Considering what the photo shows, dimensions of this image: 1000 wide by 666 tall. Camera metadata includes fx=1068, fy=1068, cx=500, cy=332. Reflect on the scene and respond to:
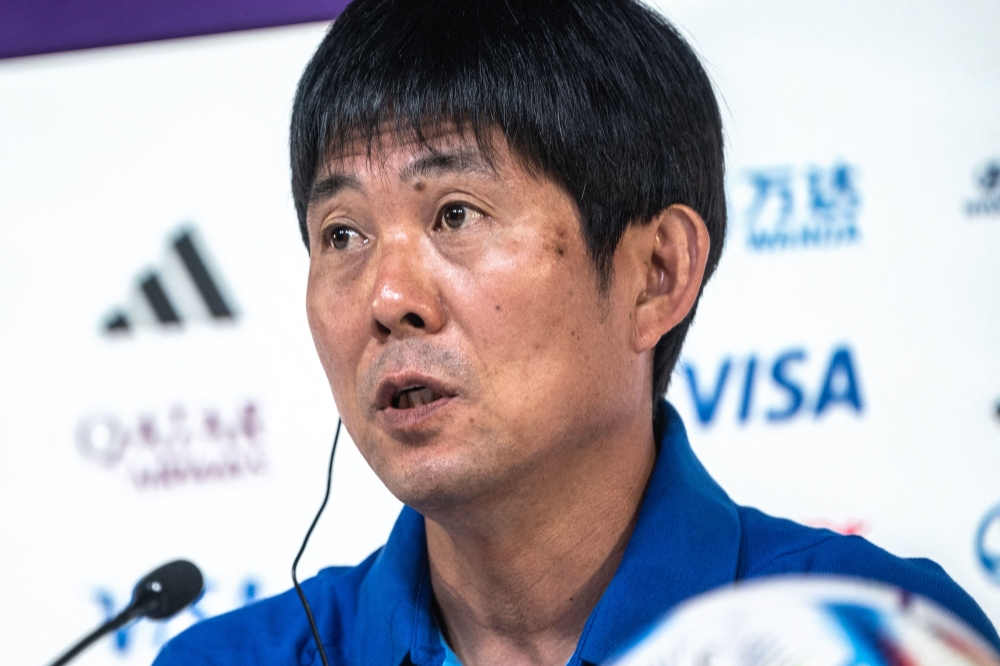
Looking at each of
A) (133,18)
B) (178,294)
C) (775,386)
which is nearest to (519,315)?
(775,386)

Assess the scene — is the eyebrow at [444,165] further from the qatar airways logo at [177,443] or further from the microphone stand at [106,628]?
the qatar airways logo at [177,443]

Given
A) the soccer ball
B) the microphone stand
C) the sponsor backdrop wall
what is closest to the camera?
the soccer ball

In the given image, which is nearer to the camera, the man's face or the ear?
the man's face

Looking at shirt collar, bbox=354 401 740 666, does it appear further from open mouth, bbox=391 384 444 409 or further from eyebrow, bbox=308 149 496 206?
eyebrow, bbox=308 149 496 206

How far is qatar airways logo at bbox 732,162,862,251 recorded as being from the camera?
66.5 inches

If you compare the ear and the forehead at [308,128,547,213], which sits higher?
the forehead at [308,128,547,213]

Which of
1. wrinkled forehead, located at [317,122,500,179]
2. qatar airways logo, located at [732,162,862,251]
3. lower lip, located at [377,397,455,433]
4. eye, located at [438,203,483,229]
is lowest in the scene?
lower lip, located at [377,397,455,433]

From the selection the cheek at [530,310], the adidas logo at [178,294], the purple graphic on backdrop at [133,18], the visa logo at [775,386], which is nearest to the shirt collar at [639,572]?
the cheek at [530,310]

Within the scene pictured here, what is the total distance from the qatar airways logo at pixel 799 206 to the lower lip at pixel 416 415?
32.4 inches

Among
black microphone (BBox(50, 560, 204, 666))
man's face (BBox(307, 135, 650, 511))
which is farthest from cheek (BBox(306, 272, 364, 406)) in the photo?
black microphone (BBox(50, 560, 204, 666))

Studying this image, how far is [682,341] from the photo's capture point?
1384 millimetres

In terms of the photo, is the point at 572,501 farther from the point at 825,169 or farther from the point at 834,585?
the point at 825,169

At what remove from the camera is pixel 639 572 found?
45.5 inches

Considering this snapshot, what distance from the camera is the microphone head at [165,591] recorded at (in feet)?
3.37
